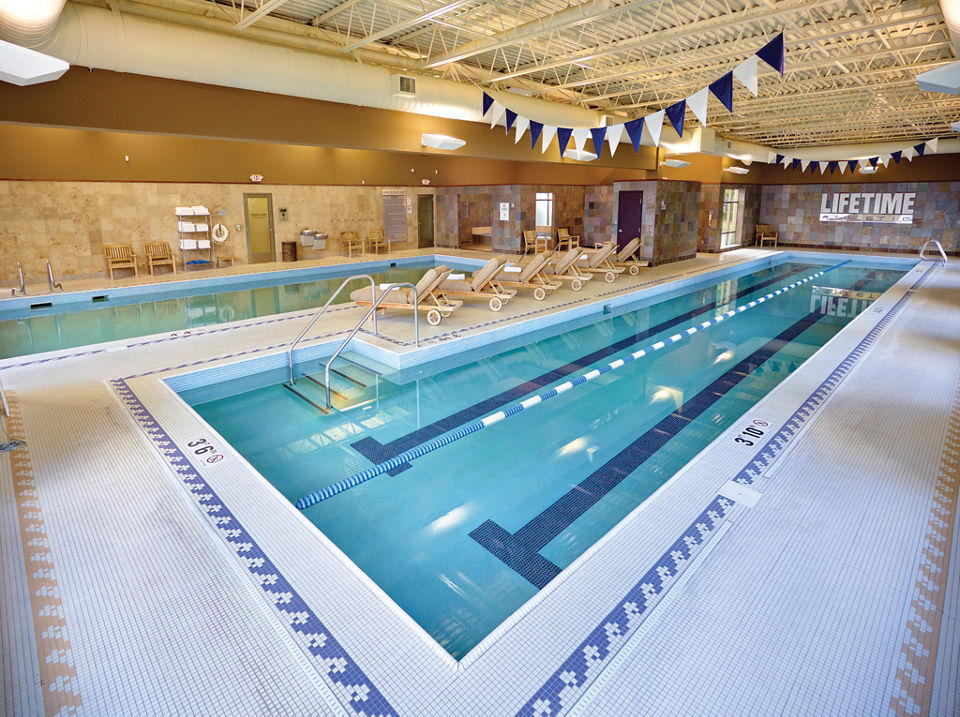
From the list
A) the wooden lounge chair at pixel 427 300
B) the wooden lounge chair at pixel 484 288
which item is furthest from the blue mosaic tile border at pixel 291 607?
the wooden lounge chair at pixel 484 288

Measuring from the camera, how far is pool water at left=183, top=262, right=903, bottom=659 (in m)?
2.97

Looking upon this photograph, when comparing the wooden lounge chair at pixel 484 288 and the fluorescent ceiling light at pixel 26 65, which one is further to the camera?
the wooden lounge chair at pixel 484 288

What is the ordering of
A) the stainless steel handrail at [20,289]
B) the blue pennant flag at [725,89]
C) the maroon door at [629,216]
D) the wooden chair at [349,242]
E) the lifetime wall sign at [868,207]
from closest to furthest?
the blue pennant flag at [725,89], the stainless steel handrail at [20,289], the maroon door at [629,216], the wooden chair at [349,242], the lifetime wall sign at [868,207]

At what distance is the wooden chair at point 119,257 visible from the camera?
36.3ft

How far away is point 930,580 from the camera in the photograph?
8.15 feet

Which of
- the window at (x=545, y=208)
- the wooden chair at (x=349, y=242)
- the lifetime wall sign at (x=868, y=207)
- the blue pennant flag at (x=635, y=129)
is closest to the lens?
the blue pennant flag at (x=635, y=129)

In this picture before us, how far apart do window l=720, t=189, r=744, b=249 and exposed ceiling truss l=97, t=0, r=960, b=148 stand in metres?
7.30

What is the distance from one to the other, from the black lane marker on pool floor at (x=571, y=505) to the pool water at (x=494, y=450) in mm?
11

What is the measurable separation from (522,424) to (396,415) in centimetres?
111

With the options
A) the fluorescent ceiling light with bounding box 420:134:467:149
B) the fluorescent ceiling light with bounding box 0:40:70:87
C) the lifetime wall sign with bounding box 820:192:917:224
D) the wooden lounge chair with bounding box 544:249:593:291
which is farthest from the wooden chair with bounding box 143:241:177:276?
the lifetime wall sign with bounding box 820:192:917:224

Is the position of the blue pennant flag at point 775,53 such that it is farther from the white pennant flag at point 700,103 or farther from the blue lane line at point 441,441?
the blue lane line at point 441,441

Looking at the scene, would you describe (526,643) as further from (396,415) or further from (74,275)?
(74,275)

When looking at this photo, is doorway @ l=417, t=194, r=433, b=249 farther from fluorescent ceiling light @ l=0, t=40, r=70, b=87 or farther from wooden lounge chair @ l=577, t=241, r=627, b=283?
fluorescent ceiling light @ l=0, t=40, r=70, b=87

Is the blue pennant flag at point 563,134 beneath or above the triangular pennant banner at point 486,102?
beneath
